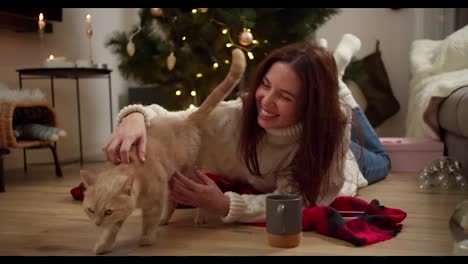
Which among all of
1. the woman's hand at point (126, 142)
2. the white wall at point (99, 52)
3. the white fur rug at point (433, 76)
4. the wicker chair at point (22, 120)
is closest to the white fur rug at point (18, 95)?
the wicker chair at point (22, 120)

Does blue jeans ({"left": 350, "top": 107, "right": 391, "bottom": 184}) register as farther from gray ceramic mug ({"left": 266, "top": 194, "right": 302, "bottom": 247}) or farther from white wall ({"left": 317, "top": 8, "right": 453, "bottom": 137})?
white wall ({"left": 317, "top": 8, "right": 453, "bottom": 137})

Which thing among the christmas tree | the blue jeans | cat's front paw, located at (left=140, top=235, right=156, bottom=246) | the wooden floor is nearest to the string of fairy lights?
the christmas tree

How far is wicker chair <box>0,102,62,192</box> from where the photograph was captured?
7.41ft

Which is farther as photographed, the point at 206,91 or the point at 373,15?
the point at 373,15

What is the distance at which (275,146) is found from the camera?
1.55 m

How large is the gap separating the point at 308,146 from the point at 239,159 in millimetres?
239

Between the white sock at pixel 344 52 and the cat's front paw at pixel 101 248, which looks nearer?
the cat's front paw at pixel 101 248

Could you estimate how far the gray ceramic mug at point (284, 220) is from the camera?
4.06ft

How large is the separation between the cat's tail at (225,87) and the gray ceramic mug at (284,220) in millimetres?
330

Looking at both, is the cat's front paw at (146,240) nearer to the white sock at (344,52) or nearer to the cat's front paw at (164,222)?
the cat's front paw at (164,222)

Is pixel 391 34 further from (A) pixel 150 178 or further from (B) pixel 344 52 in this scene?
(A) pixel 150 178

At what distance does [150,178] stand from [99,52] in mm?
2429

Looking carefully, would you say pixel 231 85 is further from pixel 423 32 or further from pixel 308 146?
pixel 423 32
